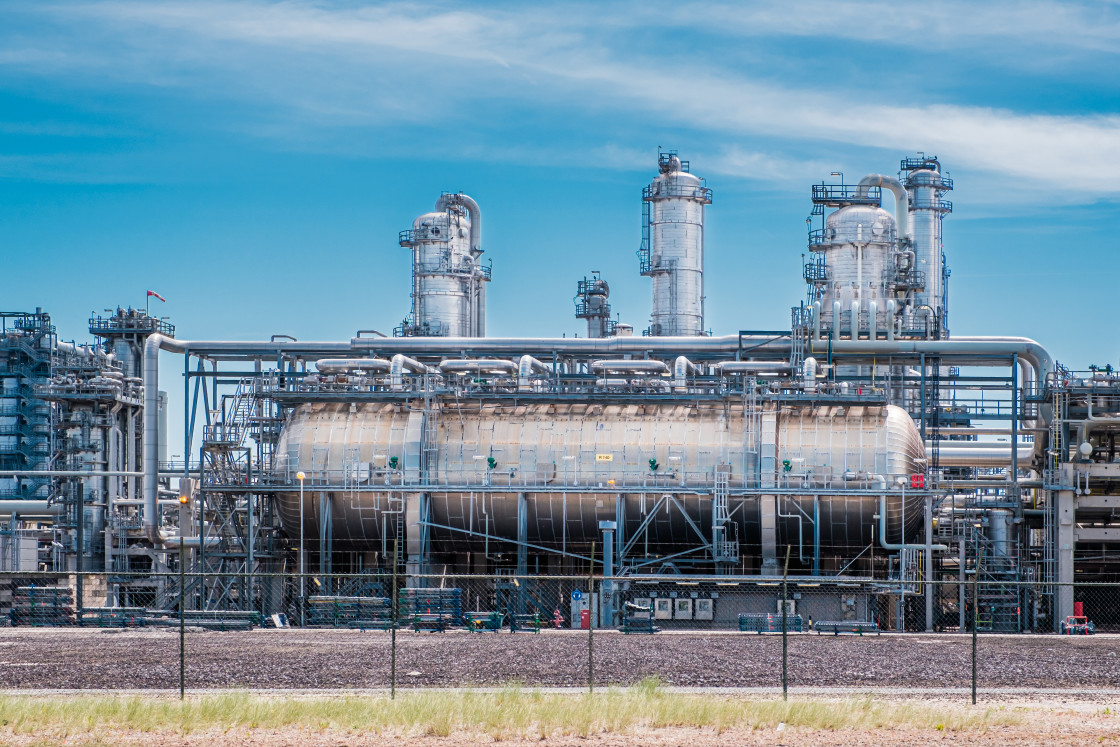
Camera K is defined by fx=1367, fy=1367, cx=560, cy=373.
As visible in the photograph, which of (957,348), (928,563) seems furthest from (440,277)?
(928,563)

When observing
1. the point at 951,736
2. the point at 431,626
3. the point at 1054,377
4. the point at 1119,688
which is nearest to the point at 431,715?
the point at 951,736

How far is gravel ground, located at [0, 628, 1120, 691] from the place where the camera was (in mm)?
25625

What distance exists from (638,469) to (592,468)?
64.4 inches

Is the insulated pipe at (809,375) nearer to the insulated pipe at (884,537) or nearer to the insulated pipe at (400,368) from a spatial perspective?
the insulated pipe at (884,537)

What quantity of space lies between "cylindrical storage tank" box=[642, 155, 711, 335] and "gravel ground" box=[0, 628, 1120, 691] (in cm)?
2422

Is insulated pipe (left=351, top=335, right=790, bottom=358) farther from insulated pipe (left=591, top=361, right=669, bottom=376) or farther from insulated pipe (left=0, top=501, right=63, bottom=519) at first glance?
insulated pipe (left=0, top=501, right=63, bottom=519)

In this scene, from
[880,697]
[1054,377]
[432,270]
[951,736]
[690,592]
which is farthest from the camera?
[432,270]

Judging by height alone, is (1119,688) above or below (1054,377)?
below

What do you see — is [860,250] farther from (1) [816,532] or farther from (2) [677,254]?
(1) [816,532]

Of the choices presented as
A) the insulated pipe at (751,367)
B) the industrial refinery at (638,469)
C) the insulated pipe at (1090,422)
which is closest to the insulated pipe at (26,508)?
the industrial refinery at (638,469)

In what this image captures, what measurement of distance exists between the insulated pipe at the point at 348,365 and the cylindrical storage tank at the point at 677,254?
48.7 feet

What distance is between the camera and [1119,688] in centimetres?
2477

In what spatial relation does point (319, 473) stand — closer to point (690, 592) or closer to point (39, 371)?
point (690, 592)

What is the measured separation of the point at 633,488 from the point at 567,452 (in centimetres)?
293
